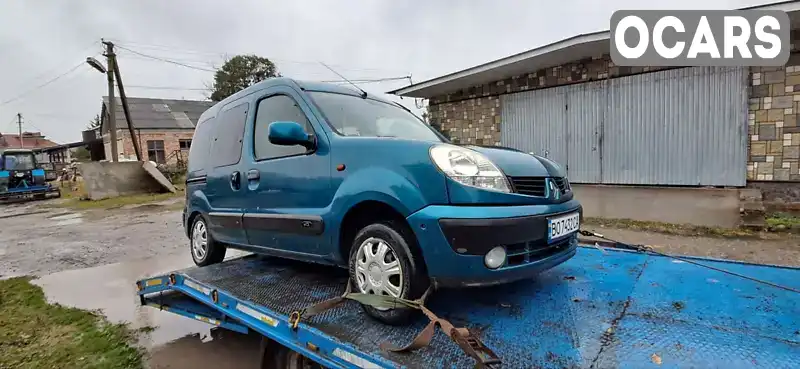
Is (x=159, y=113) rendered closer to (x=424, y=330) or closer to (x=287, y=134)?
(x=287, y=134)

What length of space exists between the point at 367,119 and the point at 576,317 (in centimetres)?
183

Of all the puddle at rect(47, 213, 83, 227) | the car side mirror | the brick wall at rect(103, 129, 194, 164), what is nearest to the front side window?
the car side mirror

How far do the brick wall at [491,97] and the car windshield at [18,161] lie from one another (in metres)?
22.1

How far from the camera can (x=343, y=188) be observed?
2.60m

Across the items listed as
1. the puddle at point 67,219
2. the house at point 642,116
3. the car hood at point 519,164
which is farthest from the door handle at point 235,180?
the puddle at point 67,219

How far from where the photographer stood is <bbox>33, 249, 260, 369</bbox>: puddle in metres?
3.63

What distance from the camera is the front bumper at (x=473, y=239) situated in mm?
2154

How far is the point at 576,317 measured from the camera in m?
2.33

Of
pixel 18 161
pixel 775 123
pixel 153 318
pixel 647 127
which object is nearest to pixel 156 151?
pixel 18 161

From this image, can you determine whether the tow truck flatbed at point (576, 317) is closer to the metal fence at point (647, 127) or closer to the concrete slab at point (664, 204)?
the concrete slab at point (664, 204)

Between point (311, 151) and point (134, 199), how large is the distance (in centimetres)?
1774

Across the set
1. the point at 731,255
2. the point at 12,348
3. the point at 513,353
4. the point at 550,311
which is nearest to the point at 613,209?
the point at 731,255

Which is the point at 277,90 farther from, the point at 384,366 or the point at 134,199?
the point at 134,199

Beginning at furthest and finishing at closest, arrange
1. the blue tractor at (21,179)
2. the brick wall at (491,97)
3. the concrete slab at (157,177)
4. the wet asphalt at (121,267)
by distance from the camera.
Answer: the blue tractor at (21,179), the concrete slab at (157,177), the brick wall at (491,97), the wet asphalt at (121,267)
